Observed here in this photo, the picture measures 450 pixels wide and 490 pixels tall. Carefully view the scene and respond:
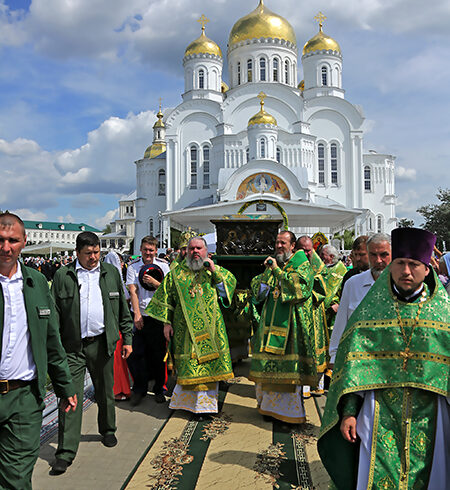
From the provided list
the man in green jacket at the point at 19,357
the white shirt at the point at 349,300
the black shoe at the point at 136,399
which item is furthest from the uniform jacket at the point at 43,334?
the black shoe at the point at 136,399

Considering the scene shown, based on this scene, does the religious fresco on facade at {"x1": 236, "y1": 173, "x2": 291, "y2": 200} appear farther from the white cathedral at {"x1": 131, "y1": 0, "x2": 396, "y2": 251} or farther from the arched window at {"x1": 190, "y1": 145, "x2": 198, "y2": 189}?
the arched window at {"x1": 190, "y1": 145, "x2": 198, "y2": 189}

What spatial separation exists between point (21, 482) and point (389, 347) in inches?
75.8

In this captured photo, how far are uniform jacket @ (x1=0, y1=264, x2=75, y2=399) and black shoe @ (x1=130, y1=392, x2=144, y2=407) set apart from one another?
2525 millimetres

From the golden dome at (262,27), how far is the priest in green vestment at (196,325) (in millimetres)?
38120

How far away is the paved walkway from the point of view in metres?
3.21

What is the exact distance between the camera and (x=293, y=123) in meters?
36.3

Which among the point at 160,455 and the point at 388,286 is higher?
the point at 388,286

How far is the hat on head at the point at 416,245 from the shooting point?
2.21 metres

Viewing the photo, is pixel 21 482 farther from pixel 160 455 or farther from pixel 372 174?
pixel 372 174

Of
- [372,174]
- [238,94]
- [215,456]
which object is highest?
[238,94]

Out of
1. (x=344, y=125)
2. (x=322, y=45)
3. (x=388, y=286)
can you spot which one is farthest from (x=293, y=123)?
(x=388, y=286)

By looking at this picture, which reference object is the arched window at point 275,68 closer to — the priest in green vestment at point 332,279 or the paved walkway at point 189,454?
the priest in green vestment at point 332,279

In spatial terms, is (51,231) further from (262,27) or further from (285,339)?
(285,339)

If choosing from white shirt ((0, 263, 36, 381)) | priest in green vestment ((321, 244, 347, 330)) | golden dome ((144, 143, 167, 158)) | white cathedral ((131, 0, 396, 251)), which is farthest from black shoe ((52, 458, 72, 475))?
golden dome ((144, 143, 167, 158))
